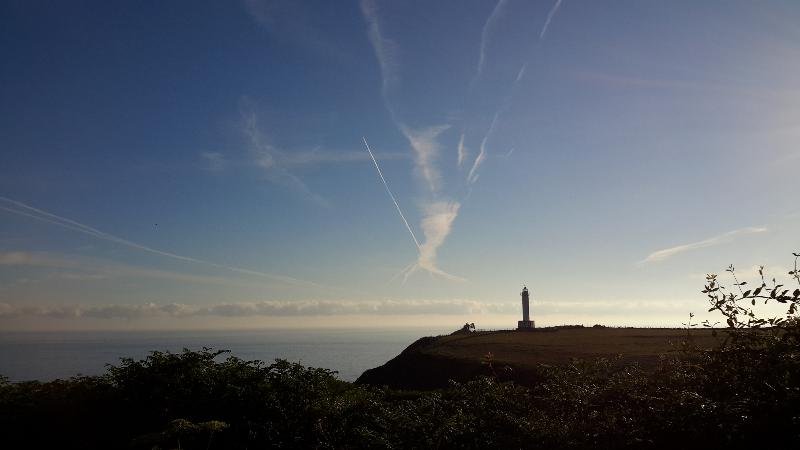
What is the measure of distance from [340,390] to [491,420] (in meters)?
5.22

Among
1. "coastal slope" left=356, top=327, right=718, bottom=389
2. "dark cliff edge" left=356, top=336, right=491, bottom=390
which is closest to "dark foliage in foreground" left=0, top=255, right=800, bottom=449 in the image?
"coastal slope" left=356, top=327, right=718, bottom=389

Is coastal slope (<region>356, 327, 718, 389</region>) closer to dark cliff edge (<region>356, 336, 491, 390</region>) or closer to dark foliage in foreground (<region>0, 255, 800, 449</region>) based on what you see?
dark cliff edge (<region>356, 336, 491, 390</region>)

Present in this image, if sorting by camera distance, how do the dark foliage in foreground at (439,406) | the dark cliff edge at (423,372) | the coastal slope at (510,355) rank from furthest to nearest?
the dark cliff edge at (423,372), the coastal slope at (510,355), the dark foliage in foreground at (439,406)

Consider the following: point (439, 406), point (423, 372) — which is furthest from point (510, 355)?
point (439, 406)

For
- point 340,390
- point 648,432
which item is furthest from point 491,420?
point 340,390

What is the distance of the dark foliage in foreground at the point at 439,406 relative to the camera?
7211 mm

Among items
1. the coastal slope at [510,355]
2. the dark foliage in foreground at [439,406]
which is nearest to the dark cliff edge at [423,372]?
the coastal slope at [510,355]

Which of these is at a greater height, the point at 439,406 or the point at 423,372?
the point at 439,406

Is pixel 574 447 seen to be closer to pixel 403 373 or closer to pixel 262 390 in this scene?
pixel 262 390

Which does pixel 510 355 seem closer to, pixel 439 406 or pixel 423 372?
pixel 423 372

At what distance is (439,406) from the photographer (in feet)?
37.6

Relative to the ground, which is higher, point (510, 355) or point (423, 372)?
point (510, 355)

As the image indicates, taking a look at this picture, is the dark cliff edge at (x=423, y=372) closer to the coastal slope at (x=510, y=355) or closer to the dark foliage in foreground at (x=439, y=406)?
the coastal slope at (x=510, y=355)

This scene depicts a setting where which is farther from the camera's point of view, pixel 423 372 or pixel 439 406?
pixel 423 372
